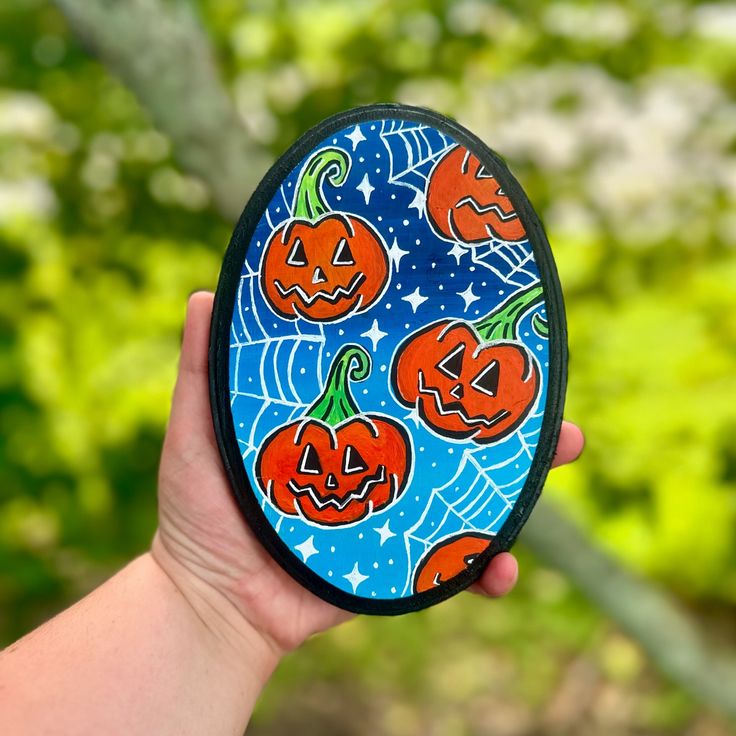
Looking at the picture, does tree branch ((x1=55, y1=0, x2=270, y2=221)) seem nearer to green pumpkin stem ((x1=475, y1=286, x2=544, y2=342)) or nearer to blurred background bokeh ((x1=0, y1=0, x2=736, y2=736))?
blurred background bokeh ((x1=0, y1=0, x2=736, y2=736))

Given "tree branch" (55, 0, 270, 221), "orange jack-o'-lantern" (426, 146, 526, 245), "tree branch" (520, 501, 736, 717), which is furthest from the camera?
"tree branch" (520, 501, 736, 717)

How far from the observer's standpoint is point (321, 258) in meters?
1.17

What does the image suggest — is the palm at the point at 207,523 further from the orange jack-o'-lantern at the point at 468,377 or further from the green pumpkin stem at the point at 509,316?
the green pumpkin stem at the point at 509,316

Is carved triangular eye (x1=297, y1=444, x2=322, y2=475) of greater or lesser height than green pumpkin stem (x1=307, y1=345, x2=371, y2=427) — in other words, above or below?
below

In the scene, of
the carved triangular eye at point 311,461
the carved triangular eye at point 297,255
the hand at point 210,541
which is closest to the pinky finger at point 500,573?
the hand at point 210,541

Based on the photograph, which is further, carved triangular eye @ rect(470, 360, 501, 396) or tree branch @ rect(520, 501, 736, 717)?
tree branch @ rect(520, 501, 736, 717)

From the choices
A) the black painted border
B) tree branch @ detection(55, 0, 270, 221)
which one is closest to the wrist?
the black painted border

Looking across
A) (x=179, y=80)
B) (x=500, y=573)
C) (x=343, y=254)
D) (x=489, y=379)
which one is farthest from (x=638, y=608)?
(x=179, y=80)

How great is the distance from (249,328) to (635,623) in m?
1.19

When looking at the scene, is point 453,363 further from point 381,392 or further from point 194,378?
point 194,378

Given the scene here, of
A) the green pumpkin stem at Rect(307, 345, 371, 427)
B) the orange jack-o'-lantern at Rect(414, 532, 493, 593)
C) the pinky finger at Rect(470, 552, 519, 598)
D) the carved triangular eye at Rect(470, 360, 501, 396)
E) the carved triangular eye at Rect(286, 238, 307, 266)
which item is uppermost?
the carved triangular eye at Rect(286, 238, 307, 266)

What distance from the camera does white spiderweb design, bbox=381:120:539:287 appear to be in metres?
1.15

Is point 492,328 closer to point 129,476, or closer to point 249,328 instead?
point 249,328

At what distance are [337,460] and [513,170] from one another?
0.96m
